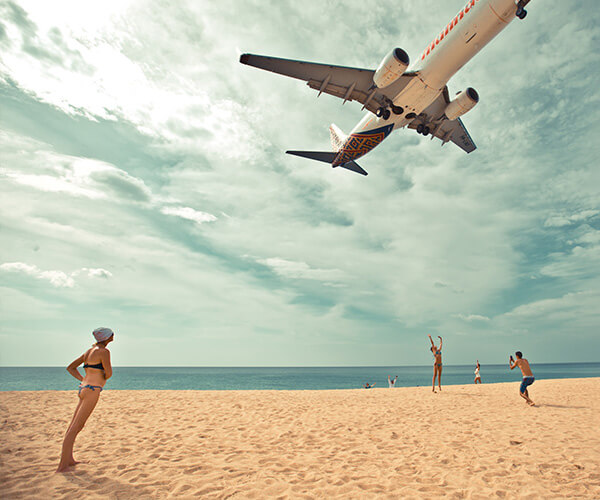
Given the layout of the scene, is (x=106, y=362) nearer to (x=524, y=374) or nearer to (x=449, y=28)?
(x=524, y=374)

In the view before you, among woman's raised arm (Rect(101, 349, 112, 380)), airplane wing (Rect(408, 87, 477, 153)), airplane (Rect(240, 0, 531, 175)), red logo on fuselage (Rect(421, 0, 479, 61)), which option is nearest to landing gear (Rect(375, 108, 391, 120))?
airplane (Rect(240, 0, 531, 175))

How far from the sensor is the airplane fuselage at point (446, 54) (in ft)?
41.8

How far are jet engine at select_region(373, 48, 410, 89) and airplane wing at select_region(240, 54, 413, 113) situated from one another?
1977mm

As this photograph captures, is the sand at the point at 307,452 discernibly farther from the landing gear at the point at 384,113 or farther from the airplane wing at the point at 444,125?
the airplane wing at the point at 444,125

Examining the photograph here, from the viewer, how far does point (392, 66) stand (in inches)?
560

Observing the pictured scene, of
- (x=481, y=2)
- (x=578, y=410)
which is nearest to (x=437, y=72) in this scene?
(x=481, y=2)

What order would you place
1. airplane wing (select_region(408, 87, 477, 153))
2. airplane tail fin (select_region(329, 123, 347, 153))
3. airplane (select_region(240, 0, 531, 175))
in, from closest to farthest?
airplane (select_region(240, 0, 531, 175)) < airplane wing (select_region(408, 87, 477, 153)) < airplane tail fin (select_region(329, 123, 347, 153))

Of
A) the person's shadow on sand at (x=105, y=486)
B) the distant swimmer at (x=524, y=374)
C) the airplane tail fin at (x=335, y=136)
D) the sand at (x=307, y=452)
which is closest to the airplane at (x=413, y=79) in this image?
the airplane tail fin at (x=335, y=136)

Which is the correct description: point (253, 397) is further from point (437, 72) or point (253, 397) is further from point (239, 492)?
point (437, 72)

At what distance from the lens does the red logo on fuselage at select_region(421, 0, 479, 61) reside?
1344 cm

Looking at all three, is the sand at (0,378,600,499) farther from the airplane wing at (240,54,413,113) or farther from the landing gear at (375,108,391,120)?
the airplane wing at (240,54,413,113)

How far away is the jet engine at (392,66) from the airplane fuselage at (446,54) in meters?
1.92

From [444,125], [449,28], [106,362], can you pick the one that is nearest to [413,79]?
[449,28]

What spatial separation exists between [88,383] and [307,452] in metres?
4.32
